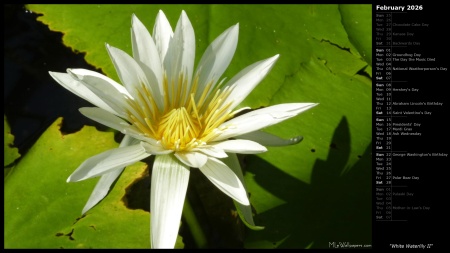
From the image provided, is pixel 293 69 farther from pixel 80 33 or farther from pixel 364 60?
pixel 80 33

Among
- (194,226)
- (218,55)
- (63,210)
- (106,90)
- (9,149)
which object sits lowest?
(194,226)

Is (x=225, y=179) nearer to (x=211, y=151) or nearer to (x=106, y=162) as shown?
(x=211, y=151)

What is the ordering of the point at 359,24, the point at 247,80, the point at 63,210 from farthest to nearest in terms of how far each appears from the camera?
1. the point at 359,24
2. the point at 63,210
3. the point at 247,80

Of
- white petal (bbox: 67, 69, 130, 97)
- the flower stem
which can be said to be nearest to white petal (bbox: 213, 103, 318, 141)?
white petal (bbox: 67, 69, 130, 97)

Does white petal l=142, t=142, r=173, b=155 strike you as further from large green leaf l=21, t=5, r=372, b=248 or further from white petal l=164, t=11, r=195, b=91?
large green leaf l=21, t=5, r=372, b=248

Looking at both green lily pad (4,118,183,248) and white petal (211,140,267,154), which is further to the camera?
green lily pad (4,118,183,248)

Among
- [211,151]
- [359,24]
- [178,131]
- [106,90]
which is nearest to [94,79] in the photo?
[106,90]
